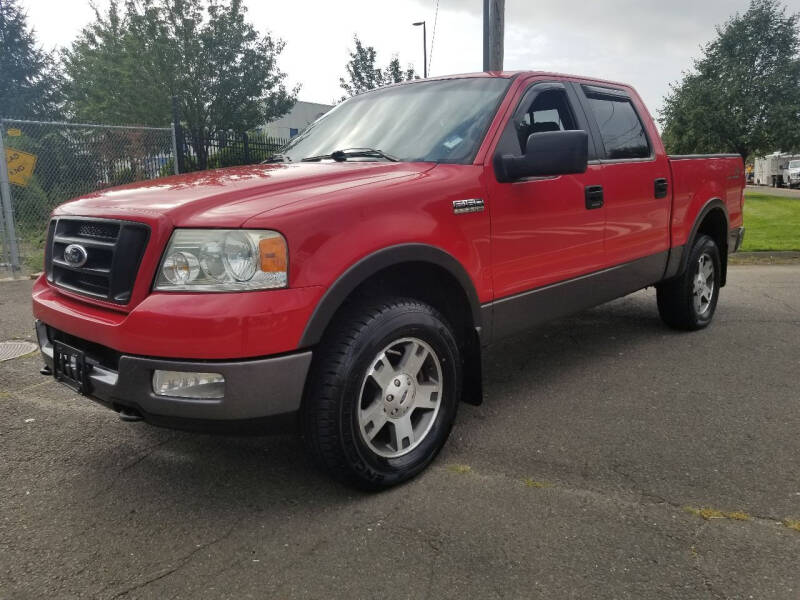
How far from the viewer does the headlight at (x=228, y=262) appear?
7.91 feet

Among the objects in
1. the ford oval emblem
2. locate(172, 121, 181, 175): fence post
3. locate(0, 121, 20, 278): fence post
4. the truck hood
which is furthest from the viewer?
locate(172, 121, 181, 175): fence post

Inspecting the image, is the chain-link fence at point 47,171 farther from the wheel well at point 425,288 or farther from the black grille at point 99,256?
the wheel well at point 425,288

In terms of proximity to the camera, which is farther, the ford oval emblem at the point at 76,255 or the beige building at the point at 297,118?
the beige building at the point at 297,118

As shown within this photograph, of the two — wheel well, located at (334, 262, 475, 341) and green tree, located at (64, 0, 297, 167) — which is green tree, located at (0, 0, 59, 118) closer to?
green tree, located at (64, 0, 297, 167)

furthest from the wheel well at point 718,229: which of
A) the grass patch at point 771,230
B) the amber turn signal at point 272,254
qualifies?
the grass patch at point 771,230

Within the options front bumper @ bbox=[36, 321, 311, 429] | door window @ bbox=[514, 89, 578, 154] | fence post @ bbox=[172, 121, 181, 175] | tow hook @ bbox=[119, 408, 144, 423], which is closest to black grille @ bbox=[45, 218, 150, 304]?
front bumper @ bbox=[36, 321, 311, 429]

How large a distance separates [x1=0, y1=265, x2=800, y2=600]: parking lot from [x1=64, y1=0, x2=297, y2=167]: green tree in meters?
18.7

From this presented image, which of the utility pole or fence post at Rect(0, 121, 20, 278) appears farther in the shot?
the utility pole

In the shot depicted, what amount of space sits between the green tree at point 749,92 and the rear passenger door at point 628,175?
32802 mm

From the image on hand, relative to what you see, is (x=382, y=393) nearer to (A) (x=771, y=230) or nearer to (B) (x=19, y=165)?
(B) (x=19, y=165)

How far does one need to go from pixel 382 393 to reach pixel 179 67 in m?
20.8

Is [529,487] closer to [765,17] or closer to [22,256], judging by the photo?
[22,256]

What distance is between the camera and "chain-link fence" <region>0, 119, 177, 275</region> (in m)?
8.71

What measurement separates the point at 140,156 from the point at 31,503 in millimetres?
8865
